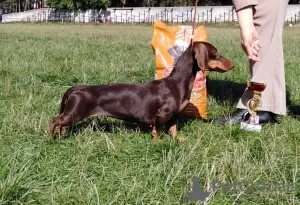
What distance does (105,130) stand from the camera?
421 centimetres

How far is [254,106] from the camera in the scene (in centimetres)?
430

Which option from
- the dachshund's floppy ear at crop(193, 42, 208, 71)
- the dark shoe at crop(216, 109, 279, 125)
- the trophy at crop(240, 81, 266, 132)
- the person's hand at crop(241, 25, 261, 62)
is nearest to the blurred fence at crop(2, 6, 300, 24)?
the dark shoe at crop(216, 109, 279, 125)

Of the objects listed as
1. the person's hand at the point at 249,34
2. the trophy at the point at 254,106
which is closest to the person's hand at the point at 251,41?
the person's hand at the point at 249,34

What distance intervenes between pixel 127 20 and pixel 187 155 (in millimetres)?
65831

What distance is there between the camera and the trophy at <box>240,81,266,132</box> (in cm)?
419

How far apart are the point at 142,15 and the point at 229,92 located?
6338 centimetres

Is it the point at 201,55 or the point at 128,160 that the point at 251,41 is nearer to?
the point at 201,55

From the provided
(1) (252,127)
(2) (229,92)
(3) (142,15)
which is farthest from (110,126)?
(3) (142,15)

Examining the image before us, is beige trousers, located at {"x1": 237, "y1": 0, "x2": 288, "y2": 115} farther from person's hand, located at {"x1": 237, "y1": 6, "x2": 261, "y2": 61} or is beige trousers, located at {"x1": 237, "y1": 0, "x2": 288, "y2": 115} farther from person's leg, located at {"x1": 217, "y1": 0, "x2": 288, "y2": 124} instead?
person's hand, located at {"x1": 237, "y1": 6, "x2": 261, "y2": 61}

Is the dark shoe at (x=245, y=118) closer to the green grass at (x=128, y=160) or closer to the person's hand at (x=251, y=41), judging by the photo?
the green grass at (x=128, y=160)

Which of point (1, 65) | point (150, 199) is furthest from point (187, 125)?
point (1, 65)

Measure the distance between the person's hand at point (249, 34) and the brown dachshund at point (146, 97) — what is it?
20.6 inches

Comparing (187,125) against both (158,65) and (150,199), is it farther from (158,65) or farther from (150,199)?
(150,199)

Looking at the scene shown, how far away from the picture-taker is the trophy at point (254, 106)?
4191 millimetres
